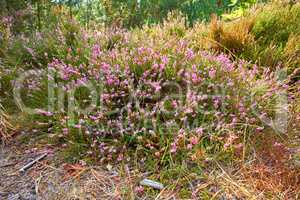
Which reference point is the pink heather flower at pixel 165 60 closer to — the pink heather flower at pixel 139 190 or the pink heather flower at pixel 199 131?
the pink heather flower at pixel 199 131

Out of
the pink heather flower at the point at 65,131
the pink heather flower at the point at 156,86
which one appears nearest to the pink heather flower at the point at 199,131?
the pink heather flower at the point at 156,86

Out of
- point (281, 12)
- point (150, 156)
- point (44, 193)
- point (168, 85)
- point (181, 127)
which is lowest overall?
point (44, 193)

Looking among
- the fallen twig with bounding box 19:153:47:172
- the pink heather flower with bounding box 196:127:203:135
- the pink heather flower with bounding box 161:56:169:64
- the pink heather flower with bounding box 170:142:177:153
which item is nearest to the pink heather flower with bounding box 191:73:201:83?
the pink heather flower with bounding box 161:56:169:64

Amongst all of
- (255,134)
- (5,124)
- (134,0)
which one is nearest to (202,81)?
(255,134)

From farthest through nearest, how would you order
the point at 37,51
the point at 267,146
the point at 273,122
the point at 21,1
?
1. the point at 21,1
2. the point at 37,51
3. the point at 273,122
4. the point at 267,146

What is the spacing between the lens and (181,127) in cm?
231

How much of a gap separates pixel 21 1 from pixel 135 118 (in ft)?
13.2

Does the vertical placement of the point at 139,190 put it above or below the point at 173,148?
below

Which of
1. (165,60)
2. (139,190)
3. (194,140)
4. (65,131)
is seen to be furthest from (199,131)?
(65,131)

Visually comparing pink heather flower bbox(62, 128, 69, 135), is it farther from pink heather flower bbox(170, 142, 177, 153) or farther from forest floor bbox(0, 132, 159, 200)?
pink heather flower bbox(170, 142, 177, 153)

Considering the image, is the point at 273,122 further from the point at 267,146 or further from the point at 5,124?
the point at 5,124

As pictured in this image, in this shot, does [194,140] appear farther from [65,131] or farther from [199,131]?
[65,131]

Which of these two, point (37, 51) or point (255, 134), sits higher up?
point (37, 51)

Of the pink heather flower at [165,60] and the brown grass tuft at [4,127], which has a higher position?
the pink heather flower at [165,60]
